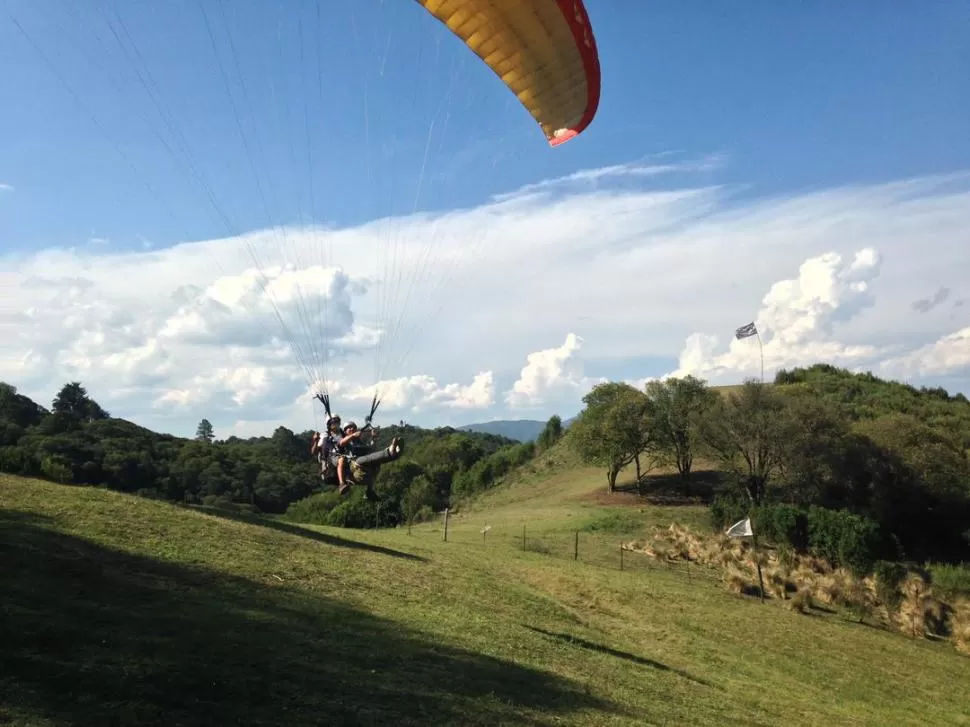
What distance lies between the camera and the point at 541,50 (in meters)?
11.0

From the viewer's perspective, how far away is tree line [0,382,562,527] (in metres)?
56.5

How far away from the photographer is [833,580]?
25.5 metres

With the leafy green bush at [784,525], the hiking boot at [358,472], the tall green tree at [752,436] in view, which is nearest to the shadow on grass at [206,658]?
the hiking boot at [358,472]

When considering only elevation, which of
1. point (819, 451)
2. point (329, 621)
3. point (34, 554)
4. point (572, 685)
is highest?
point (819, 451)

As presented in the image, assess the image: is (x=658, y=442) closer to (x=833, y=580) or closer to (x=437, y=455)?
(x=833, y=580)

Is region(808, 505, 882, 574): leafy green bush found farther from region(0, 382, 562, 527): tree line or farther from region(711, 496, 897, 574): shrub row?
region(0, 382, 562, 527): tree line

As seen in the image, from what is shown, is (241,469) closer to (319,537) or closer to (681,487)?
(681,487)

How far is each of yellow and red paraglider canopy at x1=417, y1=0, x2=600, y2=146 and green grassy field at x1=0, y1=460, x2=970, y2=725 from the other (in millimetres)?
8915

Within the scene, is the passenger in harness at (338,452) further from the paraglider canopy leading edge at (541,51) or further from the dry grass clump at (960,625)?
the dry grass clump at (960,625)

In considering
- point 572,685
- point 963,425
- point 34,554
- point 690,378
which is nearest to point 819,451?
point 690,378

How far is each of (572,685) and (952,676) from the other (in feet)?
45.8

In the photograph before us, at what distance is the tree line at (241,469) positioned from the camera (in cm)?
5653

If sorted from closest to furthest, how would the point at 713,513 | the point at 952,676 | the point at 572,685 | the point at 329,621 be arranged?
the point at 572,685 → the point at 329,621 → the point at 952,676 → the point at 713,513

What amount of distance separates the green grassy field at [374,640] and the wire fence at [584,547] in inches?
125
